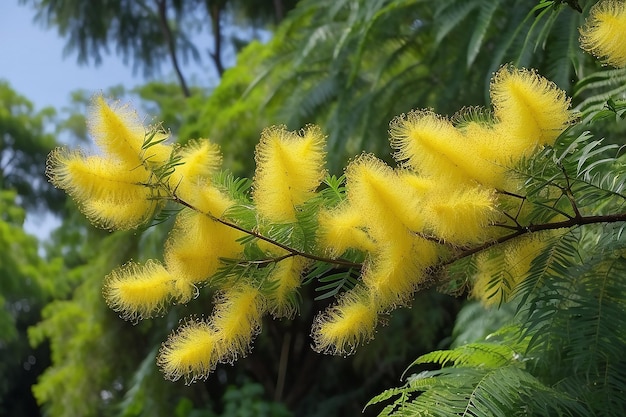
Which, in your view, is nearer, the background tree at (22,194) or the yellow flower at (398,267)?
the yellow flower at (398,267)

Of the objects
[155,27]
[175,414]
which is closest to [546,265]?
[175,414]

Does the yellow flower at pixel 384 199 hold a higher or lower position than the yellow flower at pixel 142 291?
lower

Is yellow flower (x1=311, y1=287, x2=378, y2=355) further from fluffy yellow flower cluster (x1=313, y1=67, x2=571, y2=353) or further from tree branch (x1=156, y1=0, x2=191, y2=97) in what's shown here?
tree branch (x1=156, y1=0, x2=191, y2=97)

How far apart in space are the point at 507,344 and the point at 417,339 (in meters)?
2.30

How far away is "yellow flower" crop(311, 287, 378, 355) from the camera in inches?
19.6

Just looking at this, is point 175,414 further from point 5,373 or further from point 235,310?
point 5,373

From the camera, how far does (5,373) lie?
759 cm

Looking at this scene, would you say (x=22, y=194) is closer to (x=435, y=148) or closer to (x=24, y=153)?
(x=24, y=153)

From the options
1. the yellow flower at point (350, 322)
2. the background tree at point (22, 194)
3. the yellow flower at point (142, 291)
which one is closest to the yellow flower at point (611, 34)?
the yellow flower at point (350, 322)

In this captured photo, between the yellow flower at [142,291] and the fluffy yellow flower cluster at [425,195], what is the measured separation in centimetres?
12

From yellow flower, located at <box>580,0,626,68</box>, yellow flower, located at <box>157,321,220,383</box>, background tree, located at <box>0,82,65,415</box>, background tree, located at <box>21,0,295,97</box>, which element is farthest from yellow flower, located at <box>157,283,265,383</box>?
background tree, located at <box>0,82,65,415</box>

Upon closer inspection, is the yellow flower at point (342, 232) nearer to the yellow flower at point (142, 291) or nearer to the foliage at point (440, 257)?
the foliage at point (440, 257)

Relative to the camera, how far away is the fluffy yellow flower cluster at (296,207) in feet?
1.52

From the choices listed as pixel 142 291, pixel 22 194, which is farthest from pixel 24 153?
pixel 142 291
